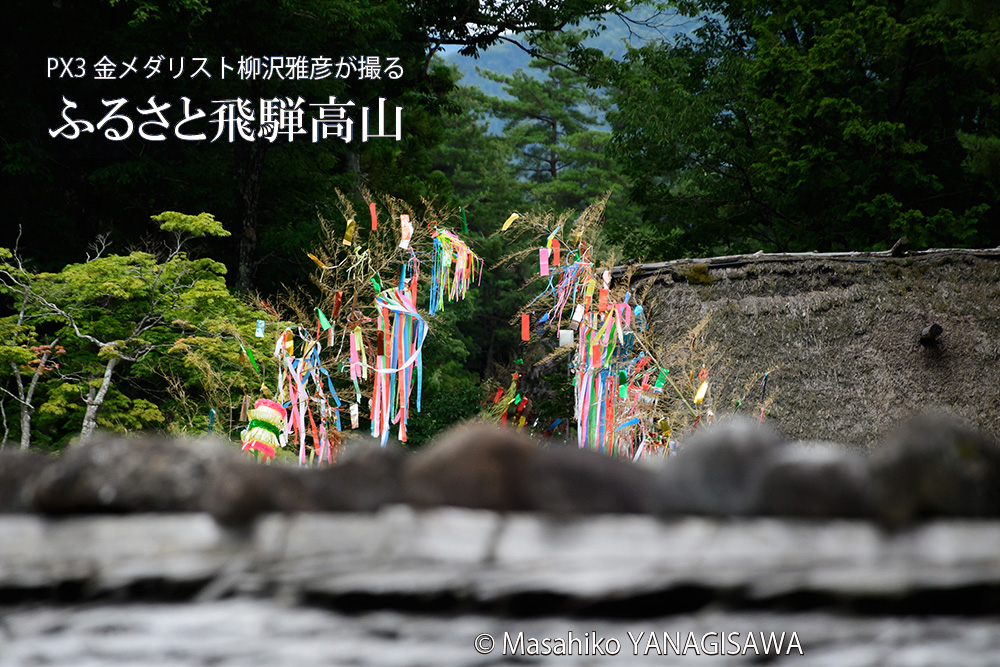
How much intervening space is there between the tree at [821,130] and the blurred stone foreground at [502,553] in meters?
9.14

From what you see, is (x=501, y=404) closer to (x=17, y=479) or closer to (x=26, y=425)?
(x=26, y=425)

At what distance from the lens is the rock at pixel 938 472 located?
34.8 inches

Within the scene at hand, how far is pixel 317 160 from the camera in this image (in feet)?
42.3

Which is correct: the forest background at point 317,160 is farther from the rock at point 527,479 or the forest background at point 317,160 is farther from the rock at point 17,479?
the rock at point 527,479

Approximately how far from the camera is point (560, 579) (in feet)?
3.00

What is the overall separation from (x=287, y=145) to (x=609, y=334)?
7.76m

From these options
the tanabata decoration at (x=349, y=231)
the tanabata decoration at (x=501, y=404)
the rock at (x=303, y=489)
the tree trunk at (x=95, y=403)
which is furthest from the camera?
the tanabata decoration at (x=501, y=404)

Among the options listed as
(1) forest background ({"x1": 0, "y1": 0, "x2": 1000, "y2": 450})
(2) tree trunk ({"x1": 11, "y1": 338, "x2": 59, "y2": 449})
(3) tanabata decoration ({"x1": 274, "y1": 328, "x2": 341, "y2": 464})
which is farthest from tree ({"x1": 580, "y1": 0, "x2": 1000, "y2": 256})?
(2) tree trunk ({"x1": 11, "y1": 338, "x2": 59, "y2": 449})

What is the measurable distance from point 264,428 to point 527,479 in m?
4.26

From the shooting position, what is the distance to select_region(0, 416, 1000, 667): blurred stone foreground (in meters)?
0.89

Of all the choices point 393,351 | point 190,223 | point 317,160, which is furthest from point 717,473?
point 317,160

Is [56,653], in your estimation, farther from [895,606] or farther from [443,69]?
[443,69]

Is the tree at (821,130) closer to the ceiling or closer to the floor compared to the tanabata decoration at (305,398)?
closer to the ceiling

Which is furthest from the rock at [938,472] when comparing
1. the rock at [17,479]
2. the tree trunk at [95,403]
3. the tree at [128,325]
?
the tree trunk at [95,403]
